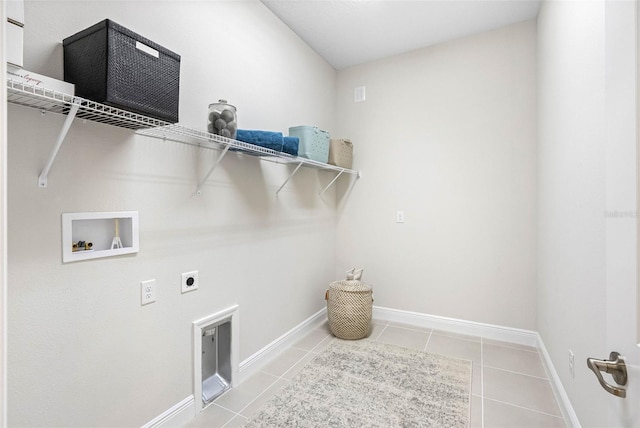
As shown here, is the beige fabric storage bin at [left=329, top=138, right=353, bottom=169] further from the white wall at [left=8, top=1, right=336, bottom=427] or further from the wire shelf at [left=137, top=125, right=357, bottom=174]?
the wire shelf at [left=137, top=125, right=357, bottom=174]

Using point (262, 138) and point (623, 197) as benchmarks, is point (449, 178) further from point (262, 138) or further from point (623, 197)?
point (623, 197)

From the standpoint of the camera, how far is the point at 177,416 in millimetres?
1622

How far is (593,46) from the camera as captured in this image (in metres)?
1.29

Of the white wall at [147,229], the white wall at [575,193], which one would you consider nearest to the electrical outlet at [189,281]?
the white wall at [147,229]

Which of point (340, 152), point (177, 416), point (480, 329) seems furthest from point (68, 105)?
point (480, 329)

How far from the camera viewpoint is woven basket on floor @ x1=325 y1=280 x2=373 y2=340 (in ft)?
8.57

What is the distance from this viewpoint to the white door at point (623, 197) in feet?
1.79

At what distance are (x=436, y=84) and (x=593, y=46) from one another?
5.51 feet

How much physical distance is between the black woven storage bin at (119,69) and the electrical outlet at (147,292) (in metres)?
0.77

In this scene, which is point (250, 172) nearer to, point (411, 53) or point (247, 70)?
point (247, 70)

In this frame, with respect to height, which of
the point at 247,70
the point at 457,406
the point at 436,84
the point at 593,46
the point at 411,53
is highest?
the point at 411,53

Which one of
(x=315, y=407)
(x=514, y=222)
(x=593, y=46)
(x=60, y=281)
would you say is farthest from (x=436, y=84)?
(x=60, y=281)

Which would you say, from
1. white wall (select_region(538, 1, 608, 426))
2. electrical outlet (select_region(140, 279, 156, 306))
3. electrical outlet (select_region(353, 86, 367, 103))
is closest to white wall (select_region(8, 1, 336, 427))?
electrical outlet (select_region(140, 279, 156, 306))

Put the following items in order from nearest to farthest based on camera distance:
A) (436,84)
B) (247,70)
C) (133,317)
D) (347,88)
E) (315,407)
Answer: (133,317) → (315,407) → (247,70) → (436,84) → (347,88)
